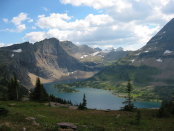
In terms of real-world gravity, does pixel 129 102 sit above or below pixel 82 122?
above

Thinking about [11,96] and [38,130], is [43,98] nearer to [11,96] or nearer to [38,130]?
[11,96]

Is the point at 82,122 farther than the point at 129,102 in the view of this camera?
No

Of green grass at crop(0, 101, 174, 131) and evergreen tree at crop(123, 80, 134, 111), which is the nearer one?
green grass at crop(0, 101, 174, 131)

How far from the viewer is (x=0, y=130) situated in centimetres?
2531

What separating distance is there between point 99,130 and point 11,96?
7434 centimetres

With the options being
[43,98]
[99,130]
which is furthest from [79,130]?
[43,98]

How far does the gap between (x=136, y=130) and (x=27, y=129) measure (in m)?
16.7

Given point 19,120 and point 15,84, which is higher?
point 15,84

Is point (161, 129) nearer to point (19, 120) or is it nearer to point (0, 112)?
point (19, 120)

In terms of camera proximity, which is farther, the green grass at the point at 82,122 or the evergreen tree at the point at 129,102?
the evergreen tree at the point at 129,102

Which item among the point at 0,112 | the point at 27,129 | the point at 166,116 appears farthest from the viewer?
the point at 166,116

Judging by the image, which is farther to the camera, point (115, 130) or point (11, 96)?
point (11, 96)

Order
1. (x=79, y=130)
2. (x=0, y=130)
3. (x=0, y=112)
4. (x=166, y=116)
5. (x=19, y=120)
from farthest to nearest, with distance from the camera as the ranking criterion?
1. (x=166, y=116)
2. (x=0, y=112)
3. (x=19, y=120)
4. (x=79, y=130)
5. (x=0, y=130)

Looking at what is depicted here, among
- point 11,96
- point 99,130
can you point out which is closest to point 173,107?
point 99,130
